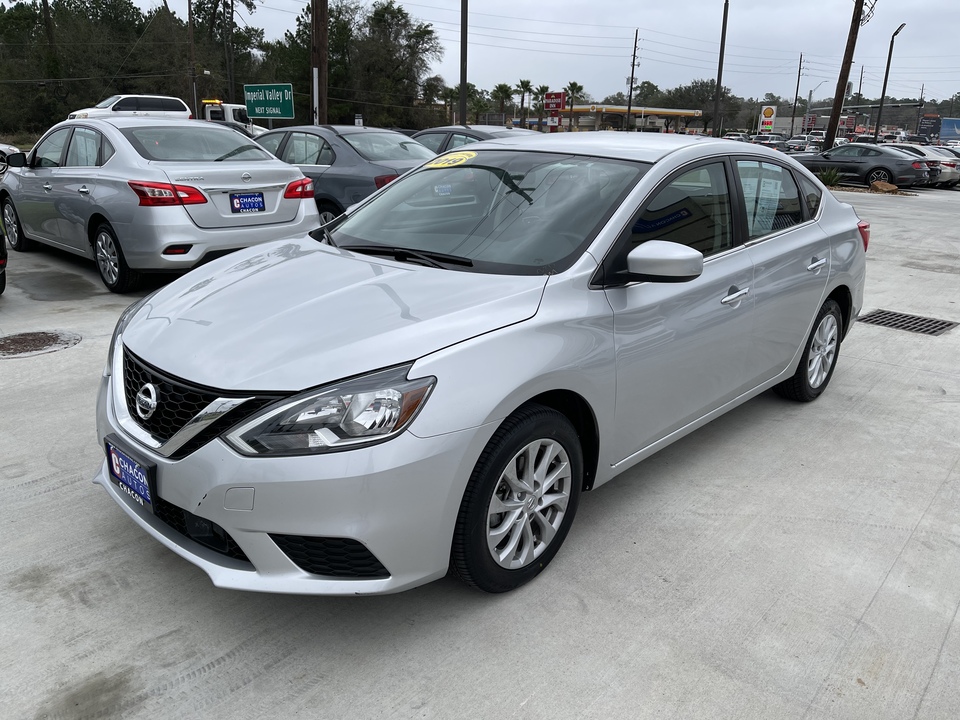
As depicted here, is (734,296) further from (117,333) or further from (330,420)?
(117,333)

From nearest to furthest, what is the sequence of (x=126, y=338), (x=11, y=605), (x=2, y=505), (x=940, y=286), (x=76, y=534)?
(x=11, y=605) → (x=126, y=338) → (x=76, y=534) → (x=2, y=505) → (x=940, y=286)

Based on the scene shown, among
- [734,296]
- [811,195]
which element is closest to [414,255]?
[734,296]

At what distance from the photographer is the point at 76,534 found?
3.18 m

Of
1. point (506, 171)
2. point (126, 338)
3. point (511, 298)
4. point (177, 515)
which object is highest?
point (506, 171)

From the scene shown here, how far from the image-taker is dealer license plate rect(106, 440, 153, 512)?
2.55m

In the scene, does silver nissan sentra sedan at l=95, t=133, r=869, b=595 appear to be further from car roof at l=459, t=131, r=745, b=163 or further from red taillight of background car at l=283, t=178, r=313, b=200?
red taillight of background car at l=283, t=178, r=313, b=200

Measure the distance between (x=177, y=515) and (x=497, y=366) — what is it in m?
1.13

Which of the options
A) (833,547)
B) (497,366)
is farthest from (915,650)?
(497,366)

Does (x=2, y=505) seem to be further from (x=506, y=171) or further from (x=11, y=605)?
(x=506, y=171)

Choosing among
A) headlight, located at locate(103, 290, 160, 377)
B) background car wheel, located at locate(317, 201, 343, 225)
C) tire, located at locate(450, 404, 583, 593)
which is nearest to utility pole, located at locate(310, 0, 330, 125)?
background car wheel, located at locate(317, 201, 343, 225)

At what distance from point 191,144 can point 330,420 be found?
5808mm

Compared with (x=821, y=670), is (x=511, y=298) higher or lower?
higher

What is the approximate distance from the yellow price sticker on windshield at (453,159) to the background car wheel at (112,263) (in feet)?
12.9

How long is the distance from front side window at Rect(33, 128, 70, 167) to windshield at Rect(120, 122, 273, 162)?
1.05m
